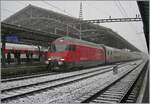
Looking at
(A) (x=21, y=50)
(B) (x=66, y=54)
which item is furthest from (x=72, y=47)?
(A) (x=21, y=50)

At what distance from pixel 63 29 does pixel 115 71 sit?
36.2 meters

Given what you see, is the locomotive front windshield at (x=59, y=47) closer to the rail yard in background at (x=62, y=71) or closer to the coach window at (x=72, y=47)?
the rail yard in background at (x=62, y=71)

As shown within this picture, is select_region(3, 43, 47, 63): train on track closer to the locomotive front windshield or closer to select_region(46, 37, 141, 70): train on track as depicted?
select_region(46, 37, 141, 70): train on track

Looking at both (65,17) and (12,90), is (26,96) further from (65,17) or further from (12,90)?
(65,17)

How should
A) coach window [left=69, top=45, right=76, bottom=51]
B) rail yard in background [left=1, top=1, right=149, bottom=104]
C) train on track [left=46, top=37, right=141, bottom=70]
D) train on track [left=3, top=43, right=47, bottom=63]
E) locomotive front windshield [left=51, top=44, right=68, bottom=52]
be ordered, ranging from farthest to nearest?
train on track [left=3, top=43, right=47, bottom=63], coach window [left=69, top=45, right=76, bottom=51], locomotive front windshield [left=51, top=44, right=68, bottom=52], train on track [left=46, top=37, right=141, bottom=70], rail yard in background [left=1, top=1, right=149, bottom=104]

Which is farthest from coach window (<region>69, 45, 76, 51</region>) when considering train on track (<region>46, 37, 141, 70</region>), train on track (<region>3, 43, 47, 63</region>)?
train on track (<region>3, 43, 47, 63</region>)

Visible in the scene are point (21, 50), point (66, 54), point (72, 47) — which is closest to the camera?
point (66, 54)

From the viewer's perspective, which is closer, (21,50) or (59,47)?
(59,47)

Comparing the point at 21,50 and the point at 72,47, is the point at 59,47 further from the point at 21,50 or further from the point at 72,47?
the point at 21,50

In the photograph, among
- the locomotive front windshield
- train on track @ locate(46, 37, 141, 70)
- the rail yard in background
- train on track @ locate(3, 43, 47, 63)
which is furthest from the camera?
train on track @ locate(3, 43, 47, 63)

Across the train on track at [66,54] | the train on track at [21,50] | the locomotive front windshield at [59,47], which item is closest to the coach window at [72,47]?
the train on track at [66,54]

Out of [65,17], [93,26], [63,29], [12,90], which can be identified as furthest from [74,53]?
[63,29]

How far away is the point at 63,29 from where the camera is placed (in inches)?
2238

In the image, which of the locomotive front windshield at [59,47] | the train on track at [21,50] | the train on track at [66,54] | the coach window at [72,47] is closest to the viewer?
the train on track at [66,54]
